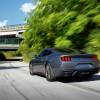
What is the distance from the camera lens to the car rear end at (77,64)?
14.9m

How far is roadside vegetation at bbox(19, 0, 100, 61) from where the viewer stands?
23.8 metres

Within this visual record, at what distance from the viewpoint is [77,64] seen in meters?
15.0

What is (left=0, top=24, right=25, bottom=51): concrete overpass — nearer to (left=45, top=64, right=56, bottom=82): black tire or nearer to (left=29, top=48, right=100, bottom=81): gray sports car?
(left=45, top=64, right=56, bottom=82): black tire

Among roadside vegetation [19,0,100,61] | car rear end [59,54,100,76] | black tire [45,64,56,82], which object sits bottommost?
black tire [45,64,56,82]

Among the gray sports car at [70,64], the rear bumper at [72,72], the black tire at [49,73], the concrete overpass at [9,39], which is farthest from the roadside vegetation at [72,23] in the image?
the concrete overpass at [9,39]

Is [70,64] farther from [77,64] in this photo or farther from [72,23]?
[72,23]

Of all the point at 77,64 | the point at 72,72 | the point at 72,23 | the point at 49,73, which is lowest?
the point at 49,73

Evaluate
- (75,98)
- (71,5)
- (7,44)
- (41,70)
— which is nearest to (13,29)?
(7,44)

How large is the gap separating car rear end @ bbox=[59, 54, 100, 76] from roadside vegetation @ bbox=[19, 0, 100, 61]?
3.85 m

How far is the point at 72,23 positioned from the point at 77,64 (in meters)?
10.6

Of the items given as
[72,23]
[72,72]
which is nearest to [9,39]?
[72,23]

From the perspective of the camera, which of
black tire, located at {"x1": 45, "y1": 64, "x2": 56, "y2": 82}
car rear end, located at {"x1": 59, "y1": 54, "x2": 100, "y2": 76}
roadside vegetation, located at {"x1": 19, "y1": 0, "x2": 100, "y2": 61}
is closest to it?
car rear end, located at {"x1": 59, "y1": 54, "x2": 100, "y2": 76}

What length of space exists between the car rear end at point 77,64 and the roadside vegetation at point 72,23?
3846mm

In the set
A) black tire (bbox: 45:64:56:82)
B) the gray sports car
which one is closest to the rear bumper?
the gray sports car
